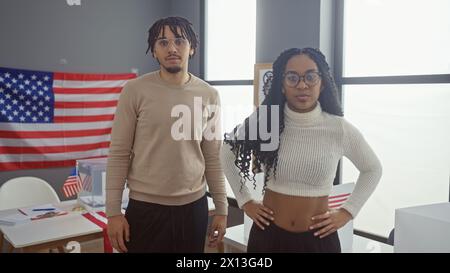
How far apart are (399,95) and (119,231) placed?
1872 mm

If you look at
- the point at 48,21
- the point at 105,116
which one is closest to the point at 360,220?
the point at 105,116

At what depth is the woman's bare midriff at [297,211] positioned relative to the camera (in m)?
1.34

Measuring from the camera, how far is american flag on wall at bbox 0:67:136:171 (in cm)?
329

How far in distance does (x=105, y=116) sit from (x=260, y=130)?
2691 millimetres

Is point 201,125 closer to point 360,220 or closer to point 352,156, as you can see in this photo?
point 352,156

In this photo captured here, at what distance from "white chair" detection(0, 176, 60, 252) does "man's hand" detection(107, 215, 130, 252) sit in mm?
1517

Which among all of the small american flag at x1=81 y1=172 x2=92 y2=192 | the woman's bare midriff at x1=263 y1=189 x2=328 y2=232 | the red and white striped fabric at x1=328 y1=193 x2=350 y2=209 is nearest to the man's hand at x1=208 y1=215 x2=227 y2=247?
the woman's bare midriff at x1=263 y1=189 x2=328 y2=232

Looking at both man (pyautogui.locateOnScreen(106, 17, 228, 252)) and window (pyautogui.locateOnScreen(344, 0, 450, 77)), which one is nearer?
man (pyautogui.locateOnScreen(106, 17, 228, 252))

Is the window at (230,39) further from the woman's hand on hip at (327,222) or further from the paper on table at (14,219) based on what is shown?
the woman's hand on hip at (327,222)

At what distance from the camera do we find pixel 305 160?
1.33 metres

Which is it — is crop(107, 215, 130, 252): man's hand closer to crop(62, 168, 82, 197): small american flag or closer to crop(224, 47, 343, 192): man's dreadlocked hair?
crop(224, 47, 343, 192): man's dreadlocked hair

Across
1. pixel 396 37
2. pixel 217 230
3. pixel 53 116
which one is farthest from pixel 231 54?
pixel 217 230

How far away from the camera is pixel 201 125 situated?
1.60 metres

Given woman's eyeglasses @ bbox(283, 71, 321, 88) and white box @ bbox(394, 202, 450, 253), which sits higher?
woman's eyeglasses @ bbox(283, 71, 321, 88)
